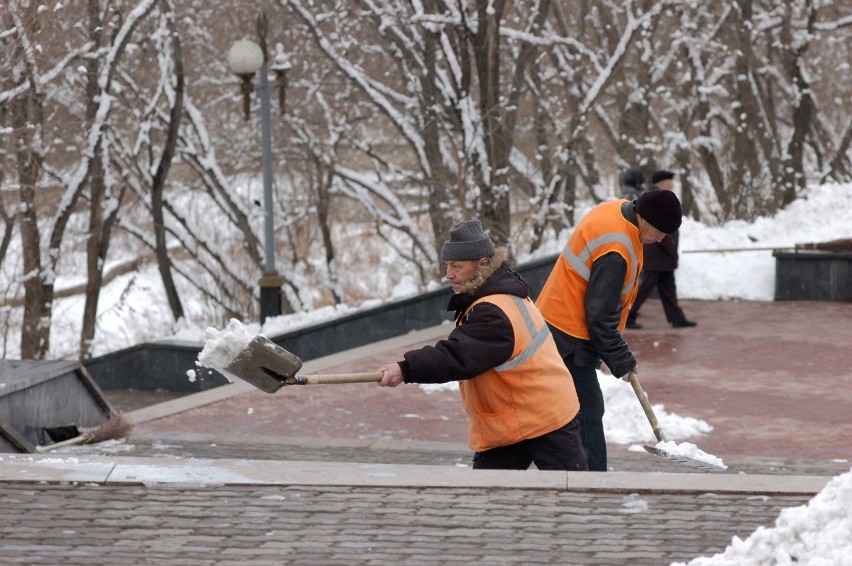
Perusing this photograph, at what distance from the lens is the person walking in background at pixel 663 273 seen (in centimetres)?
1251

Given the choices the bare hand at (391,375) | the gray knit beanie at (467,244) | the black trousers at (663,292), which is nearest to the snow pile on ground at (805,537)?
the bare hand at (391,375)

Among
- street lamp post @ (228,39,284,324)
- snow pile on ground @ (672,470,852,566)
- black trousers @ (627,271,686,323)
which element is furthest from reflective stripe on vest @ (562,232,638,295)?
street lamp post @ (228,39,284,324)

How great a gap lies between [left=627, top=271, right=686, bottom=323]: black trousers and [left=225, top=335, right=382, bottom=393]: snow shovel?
305 inches

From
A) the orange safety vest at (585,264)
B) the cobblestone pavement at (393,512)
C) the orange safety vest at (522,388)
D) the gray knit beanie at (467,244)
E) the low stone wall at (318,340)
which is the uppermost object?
the gray knit beanie at (467,244)

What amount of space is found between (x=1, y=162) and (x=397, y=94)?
230 inches

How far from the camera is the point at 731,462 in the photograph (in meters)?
7.96

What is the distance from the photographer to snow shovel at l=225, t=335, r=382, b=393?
534cm

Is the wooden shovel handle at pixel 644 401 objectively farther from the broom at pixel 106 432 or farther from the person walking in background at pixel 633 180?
the person walking in background at pixel 633 180

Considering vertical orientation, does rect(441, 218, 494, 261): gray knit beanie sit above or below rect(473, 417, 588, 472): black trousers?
above

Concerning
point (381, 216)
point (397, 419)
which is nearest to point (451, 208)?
point (381, 216)

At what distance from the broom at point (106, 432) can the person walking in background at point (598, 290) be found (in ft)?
12.0

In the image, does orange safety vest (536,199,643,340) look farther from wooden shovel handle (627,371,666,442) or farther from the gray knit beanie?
the gray knit beanie

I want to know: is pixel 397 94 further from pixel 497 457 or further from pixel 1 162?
pixel 497 457

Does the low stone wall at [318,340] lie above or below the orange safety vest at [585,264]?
below
